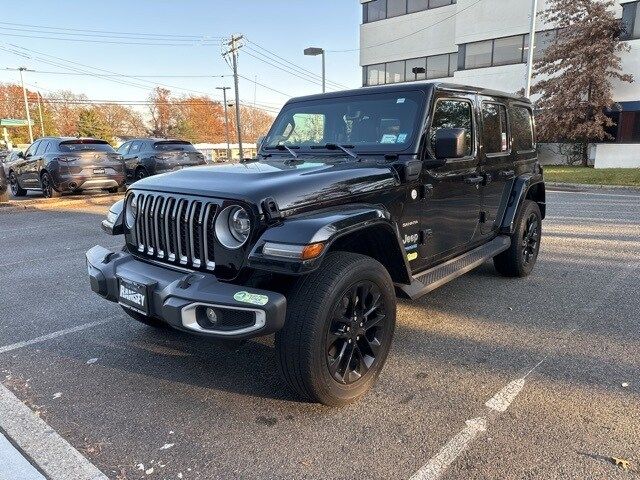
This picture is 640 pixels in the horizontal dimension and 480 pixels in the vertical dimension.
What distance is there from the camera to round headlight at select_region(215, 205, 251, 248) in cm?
260

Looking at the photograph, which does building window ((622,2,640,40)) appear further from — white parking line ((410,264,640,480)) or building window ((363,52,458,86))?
white parking line ((410,264,640,480))

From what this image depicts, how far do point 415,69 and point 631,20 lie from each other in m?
10.2

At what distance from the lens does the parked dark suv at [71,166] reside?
1179 cm

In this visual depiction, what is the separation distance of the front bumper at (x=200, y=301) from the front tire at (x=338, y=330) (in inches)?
6.3

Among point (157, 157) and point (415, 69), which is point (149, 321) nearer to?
point (157, 157)

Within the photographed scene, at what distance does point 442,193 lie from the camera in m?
3.77

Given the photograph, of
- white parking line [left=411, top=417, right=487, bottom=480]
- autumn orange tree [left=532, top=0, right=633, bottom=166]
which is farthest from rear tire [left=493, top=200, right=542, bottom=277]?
autumn orange tree [left=532, top=0, right=633, bottom=166]

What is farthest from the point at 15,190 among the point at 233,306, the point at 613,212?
the point at 613,212

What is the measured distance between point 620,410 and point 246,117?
316 feet

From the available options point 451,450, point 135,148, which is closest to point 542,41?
point 135,148

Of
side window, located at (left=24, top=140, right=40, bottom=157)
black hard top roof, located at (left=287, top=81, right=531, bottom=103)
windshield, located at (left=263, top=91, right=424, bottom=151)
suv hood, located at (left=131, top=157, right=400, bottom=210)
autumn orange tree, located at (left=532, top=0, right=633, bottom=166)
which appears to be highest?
autumn orange tree, located at (left=532, top=0, right=633, bottom=166)

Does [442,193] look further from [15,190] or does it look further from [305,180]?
[15,190]

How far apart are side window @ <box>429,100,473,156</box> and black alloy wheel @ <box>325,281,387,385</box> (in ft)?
4.57

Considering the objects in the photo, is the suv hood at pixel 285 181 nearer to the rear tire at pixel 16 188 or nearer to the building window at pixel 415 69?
the rear tire at pixel 16 188
